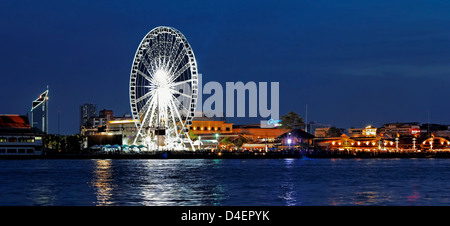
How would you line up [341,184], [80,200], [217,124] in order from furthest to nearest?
1. [217,124]
2. [341,184]
3. [80,200]

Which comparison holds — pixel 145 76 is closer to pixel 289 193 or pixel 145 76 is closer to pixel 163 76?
pixel 163 76

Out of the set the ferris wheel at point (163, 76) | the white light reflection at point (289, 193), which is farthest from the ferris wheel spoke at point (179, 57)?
the white light reflection at point (289, 193)

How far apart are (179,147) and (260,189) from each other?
79.2 m

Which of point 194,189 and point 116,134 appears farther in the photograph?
point 116,134

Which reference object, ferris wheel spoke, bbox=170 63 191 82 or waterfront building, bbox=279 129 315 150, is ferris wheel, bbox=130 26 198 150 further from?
waterfront building, bbox=279 129 315 150

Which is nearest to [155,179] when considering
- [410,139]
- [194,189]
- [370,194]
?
[194,189]

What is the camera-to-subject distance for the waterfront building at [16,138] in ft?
434

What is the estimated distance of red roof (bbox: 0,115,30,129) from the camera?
133750 mm

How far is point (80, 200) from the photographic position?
42.9 meters

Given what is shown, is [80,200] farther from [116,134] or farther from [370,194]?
[116,134]

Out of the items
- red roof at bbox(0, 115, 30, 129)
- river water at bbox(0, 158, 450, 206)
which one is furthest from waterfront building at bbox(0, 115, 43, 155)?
river water at bbox(0, 158, 450, 206)

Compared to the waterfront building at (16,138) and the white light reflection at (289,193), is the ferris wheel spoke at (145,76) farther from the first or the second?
the white light reflection at (289,193)

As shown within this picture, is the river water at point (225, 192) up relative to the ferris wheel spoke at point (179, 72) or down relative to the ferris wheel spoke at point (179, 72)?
down

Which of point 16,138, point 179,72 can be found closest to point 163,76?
point 179,72
